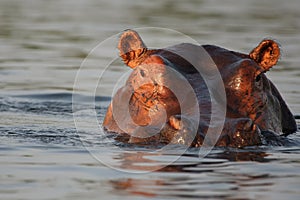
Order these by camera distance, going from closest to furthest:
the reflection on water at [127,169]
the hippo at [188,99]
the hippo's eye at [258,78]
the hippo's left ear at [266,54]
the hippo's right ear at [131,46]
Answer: the reflection on water at [127,169] < the hippo at [188,99] < the hippo's eye at [258,78] < the hippo's left ear at [266,54] < the hippo's right ear at [131,46]

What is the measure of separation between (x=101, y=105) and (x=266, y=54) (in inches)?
134

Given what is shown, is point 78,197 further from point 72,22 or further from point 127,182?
point 72,22

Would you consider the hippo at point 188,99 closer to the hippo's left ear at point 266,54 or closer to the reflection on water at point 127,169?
the hippo's left ear at point 266,54

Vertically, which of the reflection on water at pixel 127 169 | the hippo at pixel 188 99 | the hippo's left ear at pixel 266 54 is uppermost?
the hippo's left ear at pixel 266 54

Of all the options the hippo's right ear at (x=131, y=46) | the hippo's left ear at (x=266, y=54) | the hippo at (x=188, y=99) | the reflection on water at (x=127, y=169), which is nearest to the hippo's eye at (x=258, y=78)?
the hippo at (x=188, y=99)

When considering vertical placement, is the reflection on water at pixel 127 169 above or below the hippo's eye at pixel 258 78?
below

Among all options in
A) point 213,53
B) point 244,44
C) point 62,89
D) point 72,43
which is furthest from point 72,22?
point 213,53

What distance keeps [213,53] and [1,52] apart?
7.28 m

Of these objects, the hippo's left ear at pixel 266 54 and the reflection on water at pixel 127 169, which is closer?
the reflection on water at pixel 127 169

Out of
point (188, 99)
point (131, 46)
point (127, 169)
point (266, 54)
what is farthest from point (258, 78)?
point (127, 169)

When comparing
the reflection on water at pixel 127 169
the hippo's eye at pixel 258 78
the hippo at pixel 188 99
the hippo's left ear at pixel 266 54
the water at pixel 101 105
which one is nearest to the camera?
the reflection on water at pixel 127 169

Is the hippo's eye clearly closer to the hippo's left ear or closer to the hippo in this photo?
the hippo

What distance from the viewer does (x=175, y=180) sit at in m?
6.64

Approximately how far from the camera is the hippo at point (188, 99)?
7.48m
